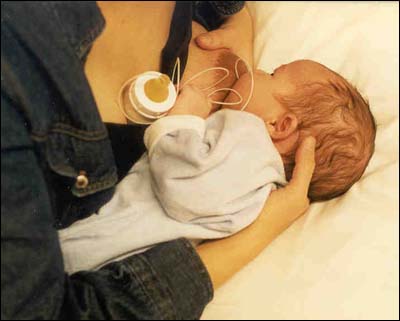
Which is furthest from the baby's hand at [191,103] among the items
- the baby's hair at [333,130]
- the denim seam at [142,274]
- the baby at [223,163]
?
the denim seam at [142,274]

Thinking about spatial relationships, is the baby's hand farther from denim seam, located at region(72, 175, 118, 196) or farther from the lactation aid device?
denim seam, located at region(72, 175, 118, 196)

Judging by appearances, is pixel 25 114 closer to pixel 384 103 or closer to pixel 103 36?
pixel 103 36

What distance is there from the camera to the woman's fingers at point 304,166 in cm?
74

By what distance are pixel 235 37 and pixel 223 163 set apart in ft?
1.16

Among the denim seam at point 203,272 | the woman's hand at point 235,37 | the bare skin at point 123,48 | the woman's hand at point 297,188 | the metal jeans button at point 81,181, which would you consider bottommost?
the denim seam at point 203,272

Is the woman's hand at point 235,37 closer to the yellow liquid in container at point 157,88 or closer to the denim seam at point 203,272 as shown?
the yellow liquid in container at point 157,88

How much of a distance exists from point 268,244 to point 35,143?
1.16 feet

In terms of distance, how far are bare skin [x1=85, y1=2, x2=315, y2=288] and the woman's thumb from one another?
5.3 inches

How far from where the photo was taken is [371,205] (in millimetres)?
778

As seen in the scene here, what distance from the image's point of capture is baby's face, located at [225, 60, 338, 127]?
78cm

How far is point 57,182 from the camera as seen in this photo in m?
0.63

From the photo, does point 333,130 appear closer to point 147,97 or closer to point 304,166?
point 304,166

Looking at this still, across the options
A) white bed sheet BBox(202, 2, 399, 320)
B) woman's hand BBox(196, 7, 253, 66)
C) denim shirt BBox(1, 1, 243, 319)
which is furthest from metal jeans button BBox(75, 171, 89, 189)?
woman's hand BBox(196, 7, 253, 66)

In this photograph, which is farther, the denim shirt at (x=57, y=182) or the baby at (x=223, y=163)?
the baby at (x=223, y=163)
